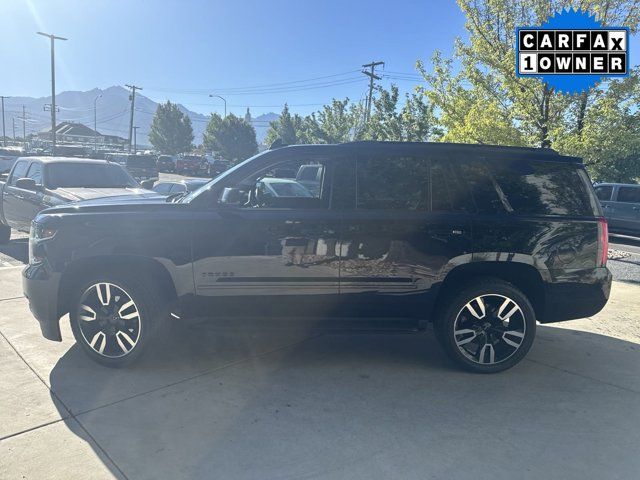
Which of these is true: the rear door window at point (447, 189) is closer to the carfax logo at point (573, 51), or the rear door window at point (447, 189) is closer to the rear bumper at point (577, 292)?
the rear bumper at point (577, 292)

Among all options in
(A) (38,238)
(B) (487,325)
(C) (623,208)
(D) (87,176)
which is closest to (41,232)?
(A) (38,238)

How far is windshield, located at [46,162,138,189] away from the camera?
8141 millimetres

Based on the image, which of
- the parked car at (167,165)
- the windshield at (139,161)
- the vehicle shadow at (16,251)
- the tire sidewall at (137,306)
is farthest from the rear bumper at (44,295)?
→ the parked car at (167,165)

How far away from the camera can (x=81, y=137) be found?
260 ft

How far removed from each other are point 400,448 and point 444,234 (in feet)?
5.58

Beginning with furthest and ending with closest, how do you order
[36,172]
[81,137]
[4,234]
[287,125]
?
[81,137], [287,125], [4,234], [36,172]

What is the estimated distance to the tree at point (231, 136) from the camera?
2382 inches

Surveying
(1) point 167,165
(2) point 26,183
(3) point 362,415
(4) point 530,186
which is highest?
(1) point 167,165

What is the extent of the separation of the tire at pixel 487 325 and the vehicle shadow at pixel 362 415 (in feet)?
0.55

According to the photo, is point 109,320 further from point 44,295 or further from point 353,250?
point 353,250

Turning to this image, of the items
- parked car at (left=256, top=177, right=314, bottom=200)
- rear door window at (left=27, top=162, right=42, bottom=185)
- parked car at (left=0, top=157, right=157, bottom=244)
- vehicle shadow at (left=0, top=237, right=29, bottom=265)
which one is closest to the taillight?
parked car at (left=256, top=177, right=314, bottom=200)

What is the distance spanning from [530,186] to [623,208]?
11.3 meters

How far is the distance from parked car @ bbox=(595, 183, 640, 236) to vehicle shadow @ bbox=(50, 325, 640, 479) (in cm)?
1016

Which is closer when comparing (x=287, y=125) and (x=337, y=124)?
(x=337, y=124)
